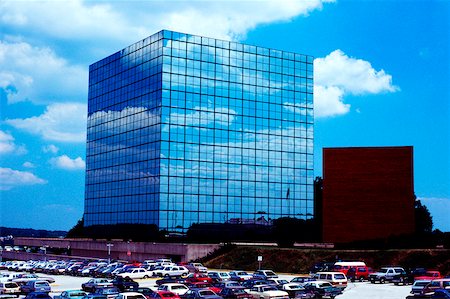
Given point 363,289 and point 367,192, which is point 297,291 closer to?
point 363,289

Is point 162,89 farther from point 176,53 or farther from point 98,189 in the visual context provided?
point 98,189

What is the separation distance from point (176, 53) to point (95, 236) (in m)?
43.0

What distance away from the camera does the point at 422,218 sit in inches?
5630

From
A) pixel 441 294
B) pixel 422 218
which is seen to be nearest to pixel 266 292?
pixel 441 294

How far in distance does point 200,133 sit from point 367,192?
31.2m

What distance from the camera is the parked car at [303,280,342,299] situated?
49.8m

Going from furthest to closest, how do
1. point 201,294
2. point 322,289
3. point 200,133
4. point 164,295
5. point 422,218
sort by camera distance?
point 422,218, point 200,133, point 322,289, point 164,295, point 201,294

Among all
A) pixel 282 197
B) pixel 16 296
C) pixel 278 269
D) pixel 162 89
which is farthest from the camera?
pixel 282 197

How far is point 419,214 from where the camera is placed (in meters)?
143

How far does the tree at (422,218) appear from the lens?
140m

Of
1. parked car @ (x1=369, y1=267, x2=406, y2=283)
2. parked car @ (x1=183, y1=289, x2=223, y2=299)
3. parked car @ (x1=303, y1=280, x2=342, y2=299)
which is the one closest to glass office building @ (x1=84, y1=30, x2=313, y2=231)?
parked car @ (x1=369, y1=267, x2=406, y2=283)

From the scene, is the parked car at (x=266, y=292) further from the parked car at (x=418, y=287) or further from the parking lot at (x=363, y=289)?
the parked car at (x=418, y=287)

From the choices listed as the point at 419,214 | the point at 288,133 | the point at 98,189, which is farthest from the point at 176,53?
the point at 419,214

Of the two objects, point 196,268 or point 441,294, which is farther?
point 196,268
